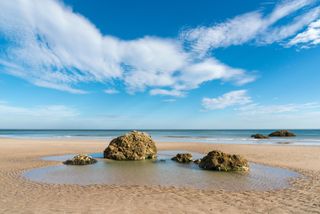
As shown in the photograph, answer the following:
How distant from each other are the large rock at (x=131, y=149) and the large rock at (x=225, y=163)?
6179mm

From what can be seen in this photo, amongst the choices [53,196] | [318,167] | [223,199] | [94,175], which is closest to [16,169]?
[94,175]

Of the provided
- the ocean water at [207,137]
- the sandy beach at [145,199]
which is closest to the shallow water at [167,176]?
the sandy beach at [145,199]

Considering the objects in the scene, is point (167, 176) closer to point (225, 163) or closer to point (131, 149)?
point (225, 163)

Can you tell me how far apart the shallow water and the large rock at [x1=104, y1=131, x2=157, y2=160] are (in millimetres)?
3424

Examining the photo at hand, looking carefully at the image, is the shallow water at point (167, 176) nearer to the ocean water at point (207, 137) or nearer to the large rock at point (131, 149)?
the large rock at point (131, 149)

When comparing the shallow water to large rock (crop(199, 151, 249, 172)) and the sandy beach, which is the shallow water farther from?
the sandy beach

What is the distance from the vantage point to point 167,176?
14055mm

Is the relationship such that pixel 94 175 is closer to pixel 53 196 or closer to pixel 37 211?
pixel 53 196

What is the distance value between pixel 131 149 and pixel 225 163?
8.19m

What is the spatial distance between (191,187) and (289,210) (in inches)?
167

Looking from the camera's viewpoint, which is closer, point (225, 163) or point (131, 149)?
point (225, 163)

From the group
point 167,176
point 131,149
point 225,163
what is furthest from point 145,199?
point 131,149

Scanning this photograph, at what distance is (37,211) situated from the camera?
7.98 meters

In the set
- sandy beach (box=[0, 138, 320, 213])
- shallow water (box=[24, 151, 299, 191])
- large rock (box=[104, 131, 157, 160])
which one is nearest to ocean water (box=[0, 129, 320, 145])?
large rock (box=[104, 131, 157, 160])
